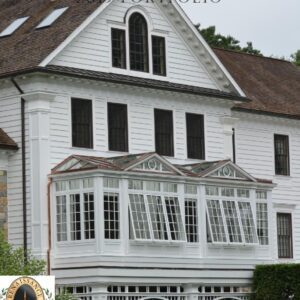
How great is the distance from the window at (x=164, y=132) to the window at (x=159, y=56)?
4.68ft

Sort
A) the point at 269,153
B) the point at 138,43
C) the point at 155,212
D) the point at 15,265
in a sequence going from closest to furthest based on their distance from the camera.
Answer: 1. the point at 15,265
2. the point at 155,212
3. the point at 138,43
4. the point at 269,153

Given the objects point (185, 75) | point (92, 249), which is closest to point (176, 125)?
point (185, 75)

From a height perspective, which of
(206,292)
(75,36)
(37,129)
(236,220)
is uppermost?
(75,36)

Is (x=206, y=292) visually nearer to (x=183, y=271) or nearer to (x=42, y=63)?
(x=183, y=271)

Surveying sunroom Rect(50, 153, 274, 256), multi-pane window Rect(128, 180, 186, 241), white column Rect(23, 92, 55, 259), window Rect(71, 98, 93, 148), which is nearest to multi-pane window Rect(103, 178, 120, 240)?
sunroom Rect(50, 153, 274, 256)

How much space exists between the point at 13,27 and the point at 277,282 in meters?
12.8

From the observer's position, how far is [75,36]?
126 ft

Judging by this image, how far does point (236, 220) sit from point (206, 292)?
2.90m

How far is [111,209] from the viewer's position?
36.9 m

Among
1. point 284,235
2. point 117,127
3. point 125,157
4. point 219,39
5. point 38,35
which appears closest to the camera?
point 125,157

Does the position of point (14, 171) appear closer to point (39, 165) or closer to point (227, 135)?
point (39, 165)

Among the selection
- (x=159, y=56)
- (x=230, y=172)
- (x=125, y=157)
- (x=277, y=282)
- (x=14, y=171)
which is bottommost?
(x=277, y=282)

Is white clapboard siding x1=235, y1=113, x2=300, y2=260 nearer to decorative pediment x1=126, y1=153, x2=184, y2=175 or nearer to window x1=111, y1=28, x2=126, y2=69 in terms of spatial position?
window x1=111, y1=28, x2=126, y2=69

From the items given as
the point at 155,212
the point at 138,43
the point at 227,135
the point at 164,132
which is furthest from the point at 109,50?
the point at 227,135
